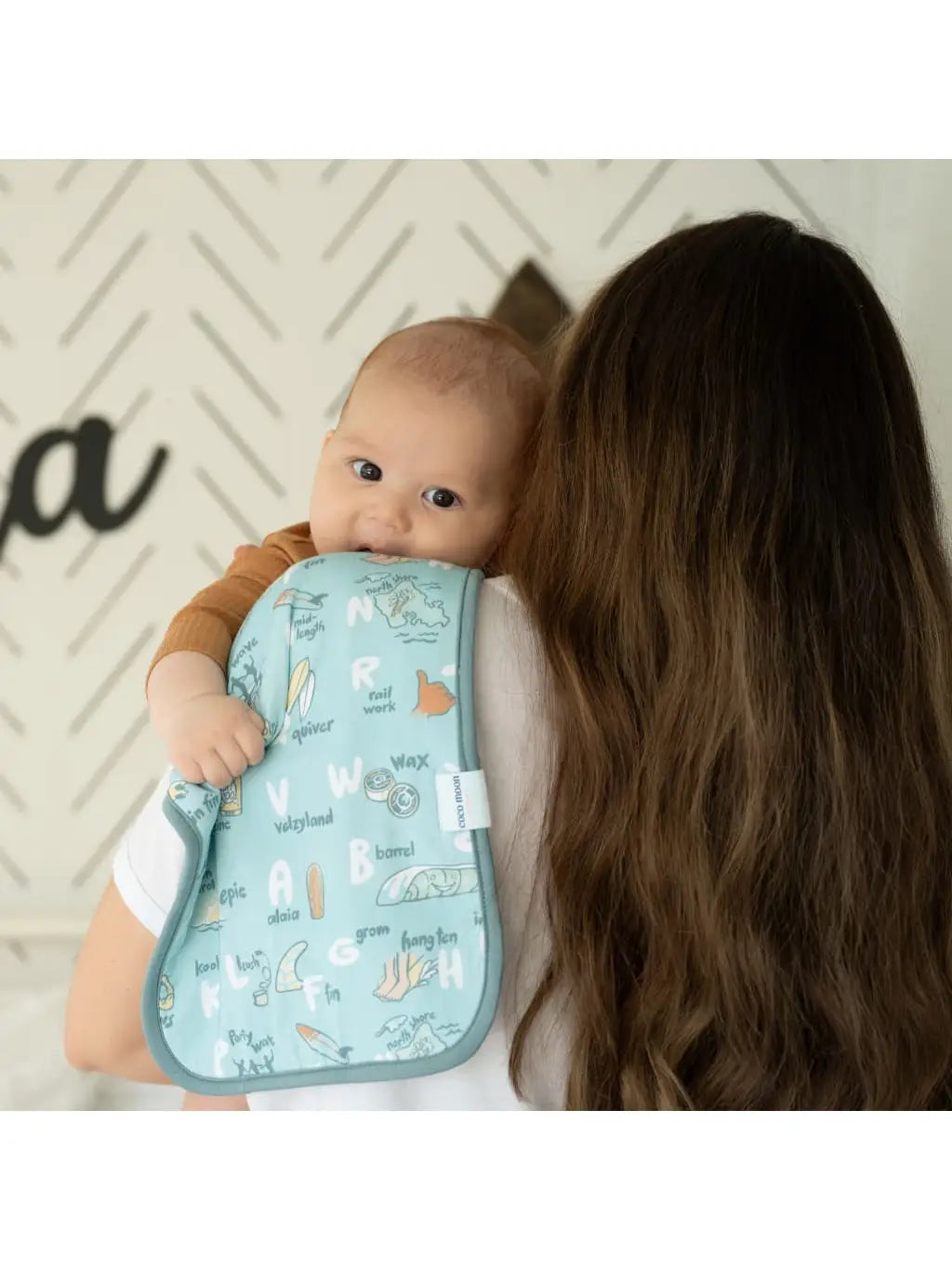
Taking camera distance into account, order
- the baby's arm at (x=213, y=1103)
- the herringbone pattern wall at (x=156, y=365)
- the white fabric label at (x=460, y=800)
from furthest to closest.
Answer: the herringbone pattern wall at (x=156, y=365) → the baby's arm at (x=213, y=1103) → the white fabric label at (x=460, y=800)

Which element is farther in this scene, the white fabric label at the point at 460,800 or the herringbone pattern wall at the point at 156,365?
the herringbone pattern wall at the point at 156,365

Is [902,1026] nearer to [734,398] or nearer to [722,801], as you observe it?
[722,801]

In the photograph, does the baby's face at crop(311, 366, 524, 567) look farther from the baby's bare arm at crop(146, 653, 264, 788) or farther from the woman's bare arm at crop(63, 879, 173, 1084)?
the woman's bare arm at crop(63, 879, 173, 1084)

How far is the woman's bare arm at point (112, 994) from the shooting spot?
0.88m

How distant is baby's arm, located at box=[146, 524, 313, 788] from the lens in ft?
2.74

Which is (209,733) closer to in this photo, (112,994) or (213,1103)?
(112,994)

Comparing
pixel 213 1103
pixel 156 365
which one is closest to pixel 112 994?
pixel 213 1103

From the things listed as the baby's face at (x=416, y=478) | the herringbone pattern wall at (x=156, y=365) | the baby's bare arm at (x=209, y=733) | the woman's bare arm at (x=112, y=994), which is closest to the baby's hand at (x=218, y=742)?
the baby's bare arm at (x=209, y=733)

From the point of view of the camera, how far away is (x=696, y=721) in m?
0.84

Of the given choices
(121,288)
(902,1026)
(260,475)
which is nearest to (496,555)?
(902,1026)

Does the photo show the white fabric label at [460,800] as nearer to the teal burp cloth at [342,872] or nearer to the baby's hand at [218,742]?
the teal burp cloth at [342,872]

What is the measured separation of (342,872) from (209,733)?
13 centimetres

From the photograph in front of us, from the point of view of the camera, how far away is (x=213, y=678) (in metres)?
0.93

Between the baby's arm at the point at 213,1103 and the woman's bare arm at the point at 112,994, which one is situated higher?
the woman's bare arm at the point at 112,994
